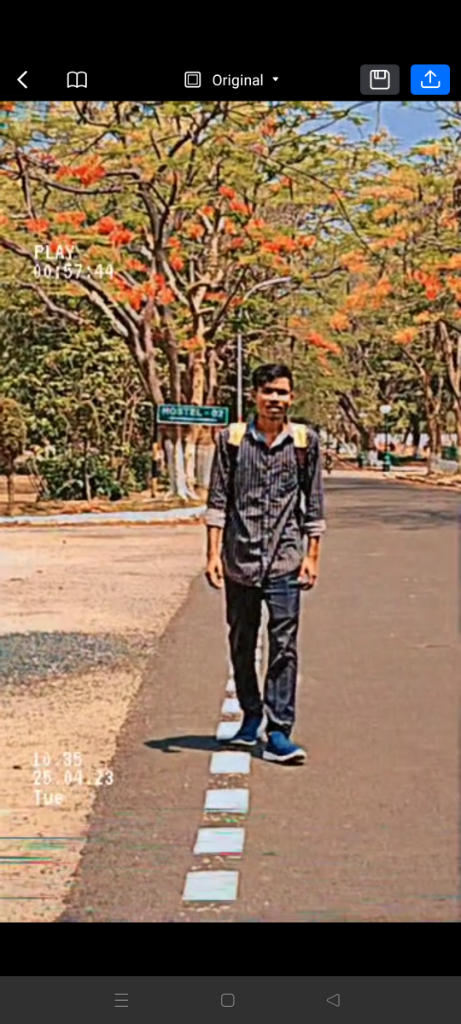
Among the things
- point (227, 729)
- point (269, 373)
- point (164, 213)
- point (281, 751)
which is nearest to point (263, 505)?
point (269, 373)

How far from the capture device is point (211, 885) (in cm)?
372

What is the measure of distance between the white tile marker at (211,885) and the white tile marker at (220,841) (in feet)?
0.53

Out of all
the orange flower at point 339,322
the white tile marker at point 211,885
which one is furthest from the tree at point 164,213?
the white tile marker at point 211,885

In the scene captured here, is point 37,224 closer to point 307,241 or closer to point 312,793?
point 307,241

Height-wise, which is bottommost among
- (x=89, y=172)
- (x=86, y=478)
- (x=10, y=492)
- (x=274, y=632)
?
(x=86, y=478)

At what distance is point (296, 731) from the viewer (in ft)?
17.9

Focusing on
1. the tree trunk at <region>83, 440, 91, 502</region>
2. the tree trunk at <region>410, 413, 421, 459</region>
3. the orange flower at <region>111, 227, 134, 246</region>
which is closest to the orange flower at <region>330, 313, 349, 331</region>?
the orange flower at <region>111, 227, 134, 246</region>

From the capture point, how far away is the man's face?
466cm

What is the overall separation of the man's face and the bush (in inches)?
485
